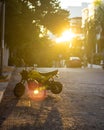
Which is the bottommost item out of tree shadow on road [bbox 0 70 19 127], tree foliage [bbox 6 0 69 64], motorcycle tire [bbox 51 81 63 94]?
tree shadow on road [bbox 0 70 19 127]

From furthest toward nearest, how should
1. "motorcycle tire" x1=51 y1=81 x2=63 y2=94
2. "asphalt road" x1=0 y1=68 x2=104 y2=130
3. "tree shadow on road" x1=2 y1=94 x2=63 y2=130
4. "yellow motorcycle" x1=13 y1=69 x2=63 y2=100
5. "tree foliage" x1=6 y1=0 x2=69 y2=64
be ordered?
"tree foliage" x1=6 y1=0 x2=69 y2=64, "motorcycle tire" x1=51 y1=81 x2=63 y2=94, "yellow motorcycle" x1=13 y1=69 x2=63 y2=100, "asphalt road" x1=0 y1=68 x2=104 y2=130, "tree shadow on road" x1=2 y1=94 x2=63 y2=130

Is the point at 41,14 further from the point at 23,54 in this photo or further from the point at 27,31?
the point at 23,54

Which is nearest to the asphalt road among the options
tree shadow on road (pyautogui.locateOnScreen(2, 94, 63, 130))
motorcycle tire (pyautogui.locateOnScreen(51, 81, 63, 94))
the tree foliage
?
tree shadow on road (pyautogui.locateOnScreen(2, 94, 63, 130))

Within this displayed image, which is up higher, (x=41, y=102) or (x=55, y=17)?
(x=55, y=17)

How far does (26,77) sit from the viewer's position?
1659cm

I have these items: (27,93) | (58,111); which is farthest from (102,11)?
(58,111)

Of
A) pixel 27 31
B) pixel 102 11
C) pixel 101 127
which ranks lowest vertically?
pixel 101 127

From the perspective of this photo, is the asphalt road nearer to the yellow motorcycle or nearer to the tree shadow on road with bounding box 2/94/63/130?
the tree shadow on road with bounding box 2/94/63/130

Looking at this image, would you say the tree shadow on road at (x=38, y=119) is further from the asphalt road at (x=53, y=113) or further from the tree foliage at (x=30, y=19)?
the tree foliage at (x=30, y=19)

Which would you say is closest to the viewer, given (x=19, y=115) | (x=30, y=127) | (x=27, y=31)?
(x=30, y=127)

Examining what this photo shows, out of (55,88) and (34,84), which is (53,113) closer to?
(34,84)

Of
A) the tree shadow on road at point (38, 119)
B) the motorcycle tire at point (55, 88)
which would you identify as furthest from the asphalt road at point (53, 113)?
the motorcycle tire at point (55, 88)

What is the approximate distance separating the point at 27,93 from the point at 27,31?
22.1 m

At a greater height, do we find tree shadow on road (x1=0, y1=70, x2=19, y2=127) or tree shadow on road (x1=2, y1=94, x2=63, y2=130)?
tree shadow on road (x1=0, y1=70, x2=19, y2=127)
